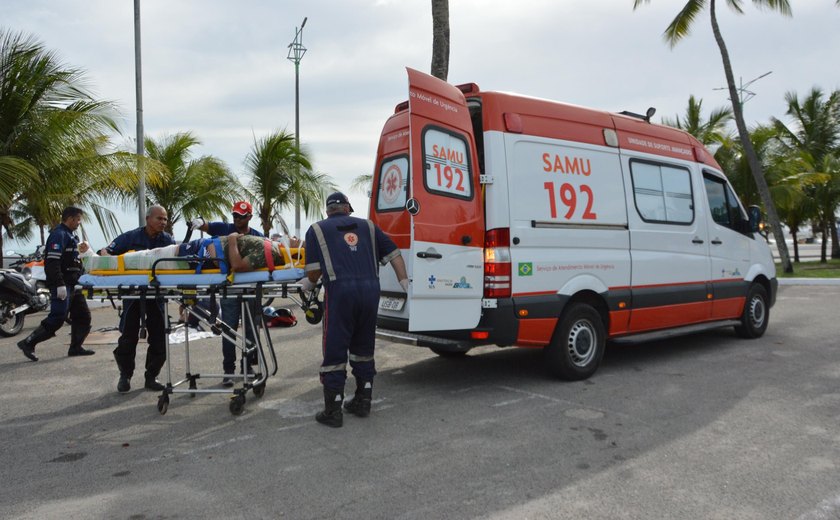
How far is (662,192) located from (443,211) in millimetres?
3094

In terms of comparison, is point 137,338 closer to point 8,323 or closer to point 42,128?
point 8,323

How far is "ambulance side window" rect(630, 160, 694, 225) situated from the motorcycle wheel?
9.10 meters

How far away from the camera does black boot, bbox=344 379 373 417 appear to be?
498 cm

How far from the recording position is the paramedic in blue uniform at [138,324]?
19.3ft

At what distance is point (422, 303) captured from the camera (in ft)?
16.8

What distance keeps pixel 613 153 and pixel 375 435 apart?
3.81 m

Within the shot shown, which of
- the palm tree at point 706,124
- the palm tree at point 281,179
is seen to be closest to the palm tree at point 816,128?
the palm tree at point 706,124

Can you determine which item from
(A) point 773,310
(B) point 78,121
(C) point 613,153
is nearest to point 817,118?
(A) point 773,310

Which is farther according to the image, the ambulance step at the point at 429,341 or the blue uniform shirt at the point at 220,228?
the blue uniform shirt at the point at 220,228

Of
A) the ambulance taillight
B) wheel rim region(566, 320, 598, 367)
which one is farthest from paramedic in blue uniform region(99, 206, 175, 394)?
wheel rim region(566, 320, 598, 367)

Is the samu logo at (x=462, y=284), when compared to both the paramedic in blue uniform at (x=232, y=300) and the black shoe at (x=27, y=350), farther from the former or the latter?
the black shoe at (x=27, y=350)

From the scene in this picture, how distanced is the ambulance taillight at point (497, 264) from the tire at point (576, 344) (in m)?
0.82

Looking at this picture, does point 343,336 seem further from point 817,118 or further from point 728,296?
point 817,118

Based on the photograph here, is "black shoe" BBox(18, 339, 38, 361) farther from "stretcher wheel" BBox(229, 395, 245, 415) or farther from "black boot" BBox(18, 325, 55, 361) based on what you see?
"stretcher wheel" BBox(229, 395, 245, 415)
